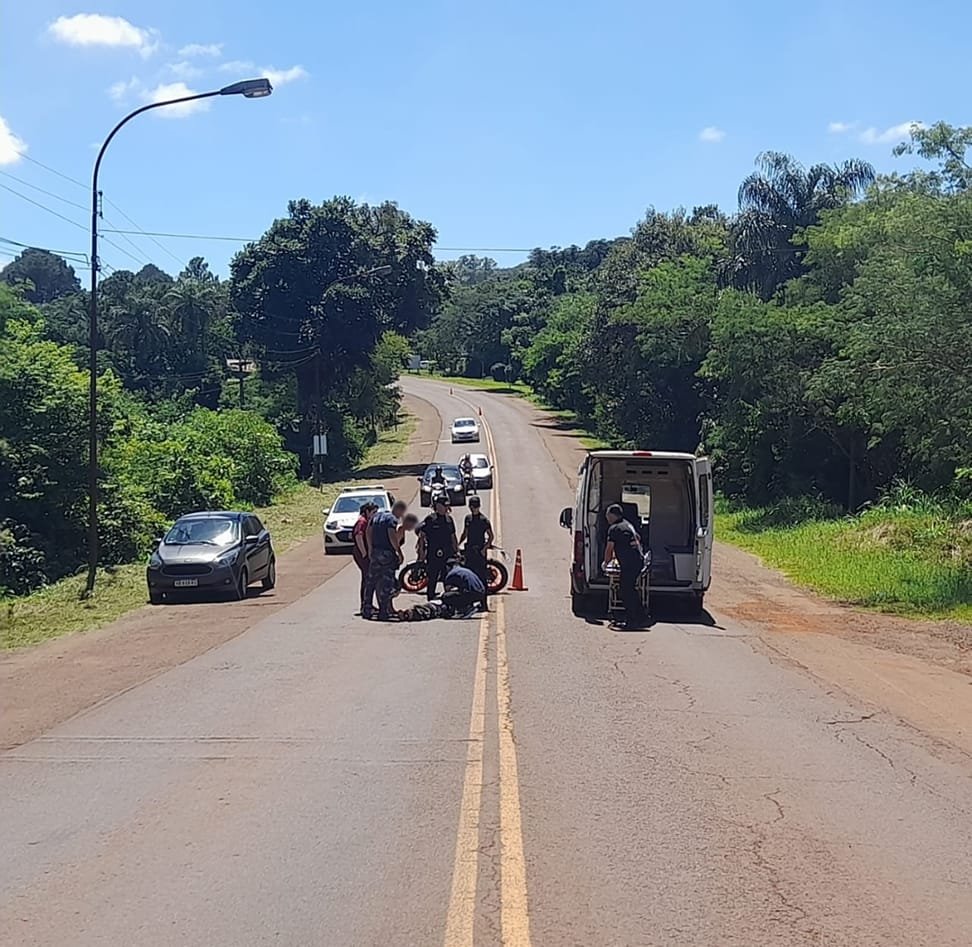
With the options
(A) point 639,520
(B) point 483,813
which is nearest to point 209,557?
(A) point 639,520

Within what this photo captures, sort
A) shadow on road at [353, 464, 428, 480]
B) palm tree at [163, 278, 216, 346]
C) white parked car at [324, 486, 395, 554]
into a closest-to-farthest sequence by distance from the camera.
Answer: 1. white parked car at [324, 486, 395, 554]
2. shadow on road at [353, 464, 428, 480]
3. palm tree at [163, 278, 216, 346]

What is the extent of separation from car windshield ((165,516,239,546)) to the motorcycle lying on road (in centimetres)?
391

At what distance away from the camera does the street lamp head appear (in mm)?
18688

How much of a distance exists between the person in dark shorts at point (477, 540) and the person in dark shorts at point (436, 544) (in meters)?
0.24

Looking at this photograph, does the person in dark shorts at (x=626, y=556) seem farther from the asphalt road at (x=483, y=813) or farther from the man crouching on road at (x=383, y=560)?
the asphalt road at (x=483, y=813)

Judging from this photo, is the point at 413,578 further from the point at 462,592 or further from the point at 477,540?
the point at 462,592

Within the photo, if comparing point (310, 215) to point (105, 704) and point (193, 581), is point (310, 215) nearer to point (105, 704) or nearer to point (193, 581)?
point (193, 581)

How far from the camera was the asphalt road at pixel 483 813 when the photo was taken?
5.25 m

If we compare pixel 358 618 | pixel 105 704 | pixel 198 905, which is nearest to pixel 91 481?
pixel 358 618

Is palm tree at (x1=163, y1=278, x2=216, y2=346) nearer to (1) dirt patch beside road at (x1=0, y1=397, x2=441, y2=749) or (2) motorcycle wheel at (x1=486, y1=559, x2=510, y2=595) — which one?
(1) dirt patch beside road at (x1=0, y1=397, x2=441, y2=749)

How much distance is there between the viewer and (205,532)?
71.3 ft

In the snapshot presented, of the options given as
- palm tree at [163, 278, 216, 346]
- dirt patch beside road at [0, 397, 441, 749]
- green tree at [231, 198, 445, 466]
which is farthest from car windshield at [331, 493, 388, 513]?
palm tree at [163, 278, 216, 346]

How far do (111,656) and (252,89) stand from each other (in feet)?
31.2

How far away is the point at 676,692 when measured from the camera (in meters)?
11.3
